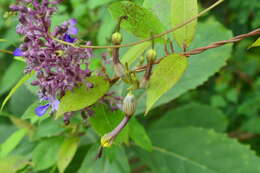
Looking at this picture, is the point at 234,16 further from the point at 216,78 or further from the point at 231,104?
the point at 231,104

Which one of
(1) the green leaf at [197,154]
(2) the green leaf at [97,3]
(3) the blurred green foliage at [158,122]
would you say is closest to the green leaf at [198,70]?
(3) the blurred green foliage at [158,122]

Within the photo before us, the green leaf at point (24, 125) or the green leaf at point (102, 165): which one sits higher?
the green leaf at point (24, 125)

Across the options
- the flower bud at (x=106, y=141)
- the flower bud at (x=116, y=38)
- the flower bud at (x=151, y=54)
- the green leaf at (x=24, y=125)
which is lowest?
the green leaf at (x=24, y=125)

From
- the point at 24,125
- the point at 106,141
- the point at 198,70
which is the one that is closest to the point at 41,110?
the point at 106,141

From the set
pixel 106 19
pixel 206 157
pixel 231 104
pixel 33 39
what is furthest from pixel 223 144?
pixel 33 39

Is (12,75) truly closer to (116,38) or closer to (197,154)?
(197,154)

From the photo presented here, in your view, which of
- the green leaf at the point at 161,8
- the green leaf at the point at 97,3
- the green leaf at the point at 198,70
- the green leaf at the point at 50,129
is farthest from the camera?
the green leaf at the point at 97,3

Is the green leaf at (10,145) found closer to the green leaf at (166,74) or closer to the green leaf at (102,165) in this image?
the green leaf at (102,165)

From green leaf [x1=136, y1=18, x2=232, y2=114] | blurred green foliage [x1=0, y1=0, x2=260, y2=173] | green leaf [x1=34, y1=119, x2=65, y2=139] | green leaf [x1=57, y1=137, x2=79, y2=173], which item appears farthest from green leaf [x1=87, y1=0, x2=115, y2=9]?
green leaf [x1=57, y1=137, x2=79, y2=173]
